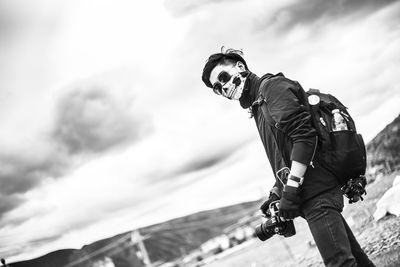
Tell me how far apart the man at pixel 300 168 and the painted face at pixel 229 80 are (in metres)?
0.21

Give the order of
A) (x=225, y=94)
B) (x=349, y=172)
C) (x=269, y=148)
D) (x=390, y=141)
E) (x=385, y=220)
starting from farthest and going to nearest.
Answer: (x=390, y=141), (x=385, y=220), (x=225, y=94), (x=269, y=148), (x=349, y=172)

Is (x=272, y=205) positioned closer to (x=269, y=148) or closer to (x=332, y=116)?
(x=269, y=148)

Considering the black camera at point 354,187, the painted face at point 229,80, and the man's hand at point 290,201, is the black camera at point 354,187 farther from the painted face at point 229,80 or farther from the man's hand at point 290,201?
the painted face at point 229,80

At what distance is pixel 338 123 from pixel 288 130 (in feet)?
1.31

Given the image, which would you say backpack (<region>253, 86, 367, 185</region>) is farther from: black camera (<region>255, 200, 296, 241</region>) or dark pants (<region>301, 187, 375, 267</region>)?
black camera (<region>255, 200, 296, 241</region>)

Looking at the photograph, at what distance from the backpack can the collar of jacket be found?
0.25m

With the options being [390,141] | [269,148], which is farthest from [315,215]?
[390,141]

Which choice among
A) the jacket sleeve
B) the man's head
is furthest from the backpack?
the man's head

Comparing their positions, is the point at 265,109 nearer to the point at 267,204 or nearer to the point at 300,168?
the point at 300,168

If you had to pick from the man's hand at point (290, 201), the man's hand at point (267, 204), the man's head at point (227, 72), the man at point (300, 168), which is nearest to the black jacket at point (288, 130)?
the man at point (300, 168)

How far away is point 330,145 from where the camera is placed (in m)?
2.67

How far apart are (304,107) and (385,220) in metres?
8.47

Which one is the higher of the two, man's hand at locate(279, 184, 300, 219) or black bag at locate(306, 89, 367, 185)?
black bag at locate(306, 89, 367, 185)

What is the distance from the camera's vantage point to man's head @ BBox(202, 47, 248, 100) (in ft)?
10.3
